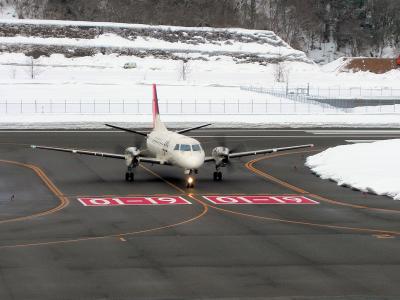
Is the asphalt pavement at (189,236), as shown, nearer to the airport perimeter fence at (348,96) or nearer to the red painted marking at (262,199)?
the red painted marking at (262,199)

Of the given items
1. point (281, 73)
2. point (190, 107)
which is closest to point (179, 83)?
point (190, 107)

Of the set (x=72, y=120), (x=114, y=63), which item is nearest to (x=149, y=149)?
(x=72, y=120)

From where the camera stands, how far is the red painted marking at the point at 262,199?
49688 mm

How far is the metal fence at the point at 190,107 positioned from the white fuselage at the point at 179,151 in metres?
57.4

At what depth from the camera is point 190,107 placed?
119 m

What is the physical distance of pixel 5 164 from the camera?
64.1 meters

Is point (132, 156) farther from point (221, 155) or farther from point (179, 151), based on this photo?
point (221, 155)

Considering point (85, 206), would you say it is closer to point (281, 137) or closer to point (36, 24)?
point (281, 137)

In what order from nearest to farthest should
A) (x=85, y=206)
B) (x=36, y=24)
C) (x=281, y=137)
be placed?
(x=85, y=206) < (x=281, y=137) < (x=36, y=24)

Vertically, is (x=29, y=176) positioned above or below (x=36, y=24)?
below

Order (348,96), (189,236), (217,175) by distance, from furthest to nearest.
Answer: (348,96) < (217,175) < (189,236)

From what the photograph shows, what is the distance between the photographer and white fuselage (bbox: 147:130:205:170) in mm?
51812

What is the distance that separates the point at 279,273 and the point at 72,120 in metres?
71.4

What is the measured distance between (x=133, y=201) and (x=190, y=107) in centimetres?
7038
